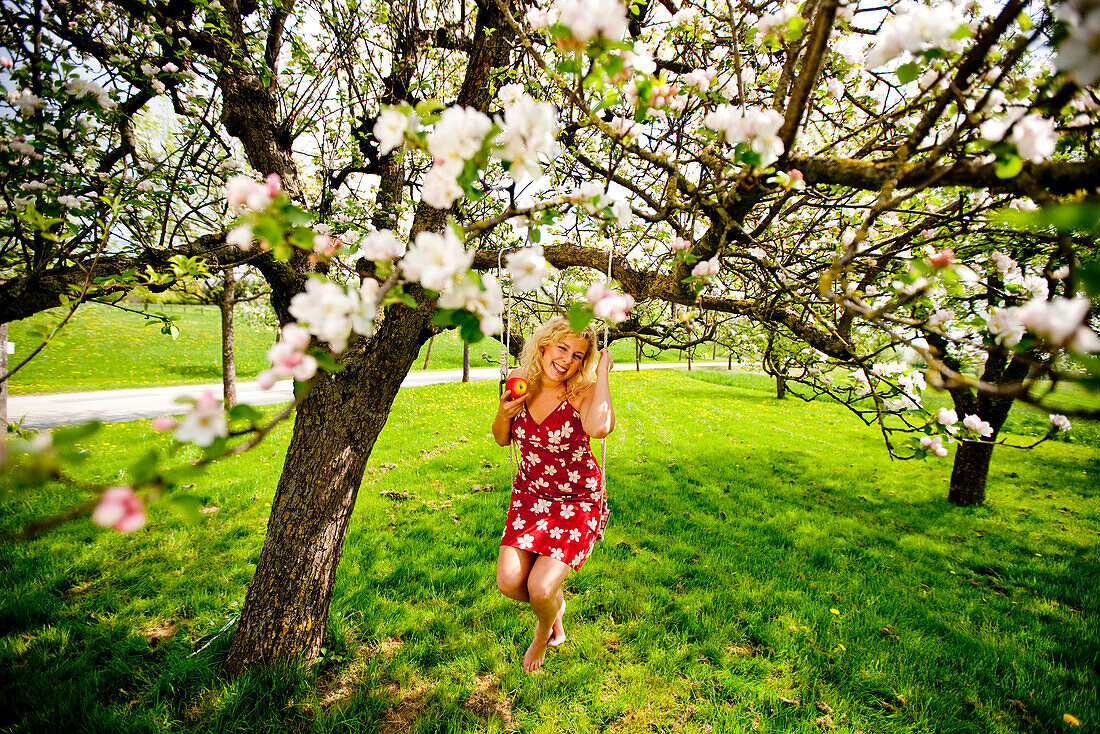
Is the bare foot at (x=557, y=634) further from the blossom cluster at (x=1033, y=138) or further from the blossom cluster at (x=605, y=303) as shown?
the blossom cluster at (x=1033, y=138)

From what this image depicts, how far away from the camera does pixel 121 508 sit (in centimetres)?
79

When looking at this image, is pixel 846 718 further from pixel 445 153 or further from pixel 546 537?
pixel 445 153

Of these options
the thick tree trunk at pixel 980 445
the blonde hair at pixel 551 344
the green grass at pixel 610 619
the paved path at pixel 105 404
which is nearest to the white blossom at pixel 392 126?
the blonde hair at pixel 551 344

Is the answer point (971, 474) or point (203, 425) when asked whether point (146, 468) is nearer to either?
point (203, 425)

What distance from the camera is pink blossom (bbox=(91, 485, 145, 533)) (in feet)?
2.49

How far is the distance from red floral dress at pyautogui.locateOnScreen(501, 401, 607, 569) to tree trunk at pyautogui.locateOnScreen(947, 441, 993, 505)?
568 centimetres

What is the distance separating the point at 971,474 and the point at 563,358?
20.3ft

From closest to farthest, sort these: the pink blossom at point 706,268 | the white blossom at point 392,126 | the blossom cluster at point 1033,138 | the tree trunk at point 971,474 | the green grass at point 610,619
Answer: the blossom cluster at point 1033,138
the white blossom at point 392,126
the pink blossom at point 706,268
the green grass at point 610,619
the tree trunk at point 971,474

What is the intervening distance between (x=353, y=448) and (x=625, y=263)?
1.91 metres

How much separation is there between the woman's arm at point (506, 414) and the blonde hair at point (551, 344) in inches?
8.0

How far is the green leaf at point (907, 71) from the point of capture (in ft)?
3.77

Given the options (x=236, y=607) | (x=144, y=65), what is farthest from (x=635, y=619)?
(x=144, y=65)

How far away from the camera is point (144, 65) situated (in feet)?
7.98

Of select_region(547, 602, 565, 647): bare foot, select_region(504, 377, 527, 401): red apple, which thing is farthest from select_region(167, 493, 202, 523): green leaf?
select_region(547, 602, 565, 647): bare foot
